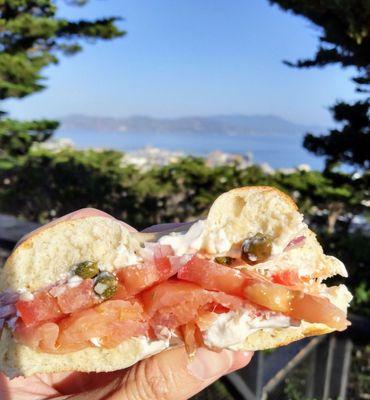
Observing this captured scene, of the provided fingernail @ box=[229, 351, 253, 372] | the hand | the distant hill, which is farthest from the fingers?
the distant hill

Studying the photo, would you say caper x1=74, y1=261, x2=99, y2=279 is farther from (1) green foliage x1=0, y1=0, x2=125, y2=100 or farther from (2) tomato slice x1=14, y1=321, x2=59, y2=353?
(1) green foliage x1=0, y1=0, x2=125, y2=100

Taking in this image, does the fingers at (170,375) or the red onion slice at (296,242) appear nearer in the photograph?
the fingers at (170,375)

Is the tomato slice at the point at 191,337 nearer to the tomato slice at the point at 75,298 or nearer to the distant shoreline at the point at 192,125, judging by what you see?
the tomato slice at the point at 75,298

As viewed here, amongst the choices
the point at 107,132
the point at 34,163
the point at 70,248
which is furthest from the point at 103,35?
the point at 107,132

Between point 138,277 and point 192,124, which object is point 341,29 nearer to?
point 138,277

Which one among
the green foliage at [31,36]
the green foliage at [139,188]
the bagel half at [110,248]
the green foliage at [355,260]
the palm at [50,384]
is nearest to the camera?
the bagel half at [110,248]

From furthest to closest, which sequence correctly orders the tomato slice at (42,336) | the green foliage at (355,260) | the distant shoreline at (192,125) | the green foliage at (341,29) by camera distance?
the distant shoreline at (192,125) → the green foliage at (355,260) → the green foliage at (341,29) → the tomato slice at (42,336)

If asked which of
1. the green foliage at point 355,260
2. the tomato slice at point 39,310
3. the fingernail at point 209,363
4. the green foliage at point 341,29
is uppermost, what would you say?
the green foliage at point 341,29

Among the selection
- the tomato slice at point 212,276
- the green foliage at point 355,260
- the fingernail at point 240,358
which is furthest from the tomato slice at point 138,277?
the green foliage at point 355,260
